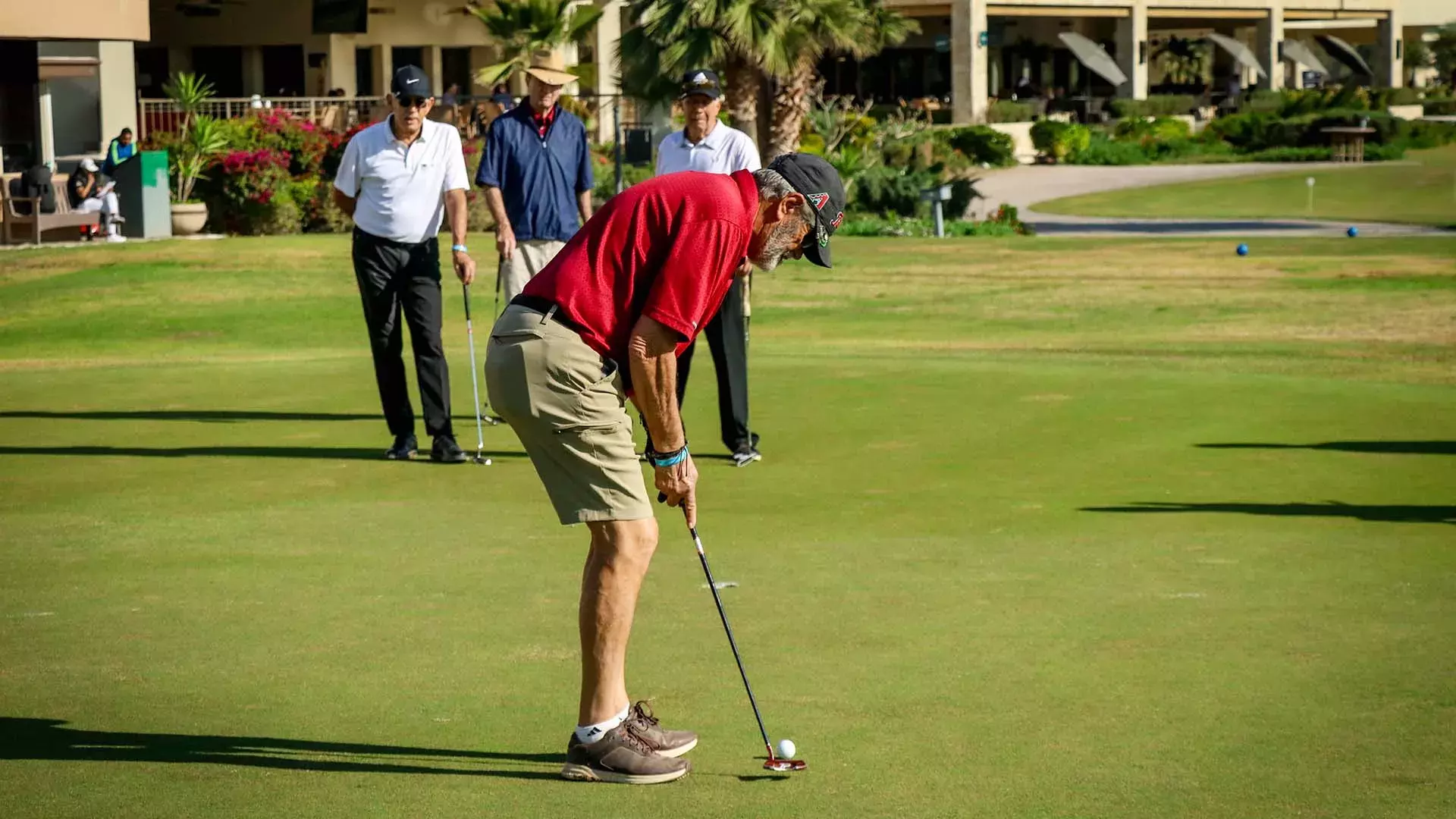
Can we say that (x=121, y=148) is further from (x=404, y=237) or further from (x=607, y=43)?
(x=404, y=237)

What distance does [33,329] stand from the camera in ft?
64.3

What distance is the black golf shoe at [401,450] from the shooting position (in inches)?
411

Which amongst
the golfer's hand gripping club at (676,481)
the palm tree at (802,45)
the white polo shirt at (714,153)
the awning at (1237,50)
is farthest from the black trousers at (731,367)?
the awning at (1237,50)

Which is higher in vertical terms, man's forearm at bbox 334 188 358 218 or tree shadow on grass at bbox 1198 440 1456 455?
man's forearm at bbox 334 188 358 218

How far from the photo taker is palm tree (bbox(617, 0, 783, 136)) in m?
32.2

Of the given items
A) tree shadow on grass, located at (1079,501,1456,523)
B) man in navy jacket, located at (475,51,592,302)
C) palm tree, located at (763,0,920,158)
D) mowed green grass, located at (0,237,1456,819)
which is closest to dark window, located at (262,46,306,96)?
palm tree, located at (763,0,920,158)

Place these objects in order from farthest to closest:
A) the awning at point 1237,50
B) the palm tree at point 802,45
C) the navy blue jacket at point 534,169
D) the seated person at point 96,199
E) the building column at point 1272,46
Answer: the building column at point 1272,46, the awning at point 1237,50, the palm tree at point 802,45, the seated person at point 96,199, the navy blue jacket at point 534,169

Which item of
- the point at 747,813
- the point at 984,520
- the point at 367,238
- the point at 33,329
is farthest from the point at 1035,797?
the point at 33,329

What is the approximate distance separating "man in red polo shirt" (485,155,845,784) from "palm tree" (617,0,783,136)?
89.9 feet

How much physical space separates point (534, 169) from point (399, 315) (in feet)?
3.95

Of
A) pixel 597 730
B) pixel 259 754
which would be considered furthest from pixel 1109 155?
pixel 259 754

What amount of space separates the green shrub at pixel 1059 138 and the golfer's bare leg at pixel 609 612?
54984mm

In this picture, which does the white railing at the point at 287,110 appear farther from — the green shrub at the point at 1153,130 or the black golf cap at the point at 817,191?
the black golf cap at the point at 817,191

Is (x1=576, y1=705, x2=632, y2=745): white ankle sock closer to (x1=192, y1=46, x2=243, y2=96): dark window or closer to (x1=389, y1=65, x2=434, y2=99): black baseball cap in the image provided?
(x1=389, y1=65, x2=434, y2=99): black baseball cap
